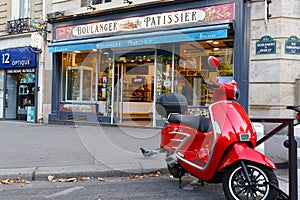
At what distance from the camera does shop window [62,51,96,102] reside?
11.2 m

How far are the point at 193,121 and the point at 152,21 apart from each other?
6.21 metres

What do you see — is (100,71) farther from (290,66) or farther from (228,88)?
(228,88)

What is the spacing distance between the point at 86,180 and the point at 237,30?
5.86 meters

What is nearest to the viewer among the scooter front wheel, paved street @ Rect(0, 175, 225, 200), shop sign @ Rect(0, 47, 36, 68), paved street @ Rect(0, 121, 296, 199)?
the scooter front wheel

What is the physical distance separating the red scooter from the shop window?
24.7 feet

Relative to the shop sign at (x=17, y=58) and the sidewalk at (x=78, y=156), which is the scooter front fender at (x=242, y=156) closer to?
the sidewalk at (x=78, y=156)

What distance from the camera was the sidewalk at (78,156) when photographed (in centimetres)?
464

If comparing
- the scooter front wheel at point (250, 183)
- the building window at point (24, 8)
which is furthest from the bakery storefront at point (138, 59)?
the scooter front wheel at point (250, 183)

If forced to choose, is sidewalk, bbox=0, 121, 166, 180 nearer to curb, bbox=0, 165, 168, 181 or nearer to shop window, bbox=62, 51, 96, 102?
curb, bbox=0, 165, 168, 181

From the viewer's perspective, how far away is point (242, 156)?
3094 mm

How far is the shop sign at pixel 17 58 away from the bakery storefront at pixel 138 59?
1178 millimetres

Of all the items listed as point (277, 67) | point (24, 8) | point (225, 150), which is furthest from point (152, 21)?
point (225, 150)

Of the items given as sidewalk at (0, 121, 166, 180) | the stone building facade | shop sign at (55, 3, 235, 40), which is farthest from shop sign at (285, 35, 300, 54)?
sidewalk at (0, 121, 166, 180)

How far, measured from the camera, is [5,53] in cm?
1259
